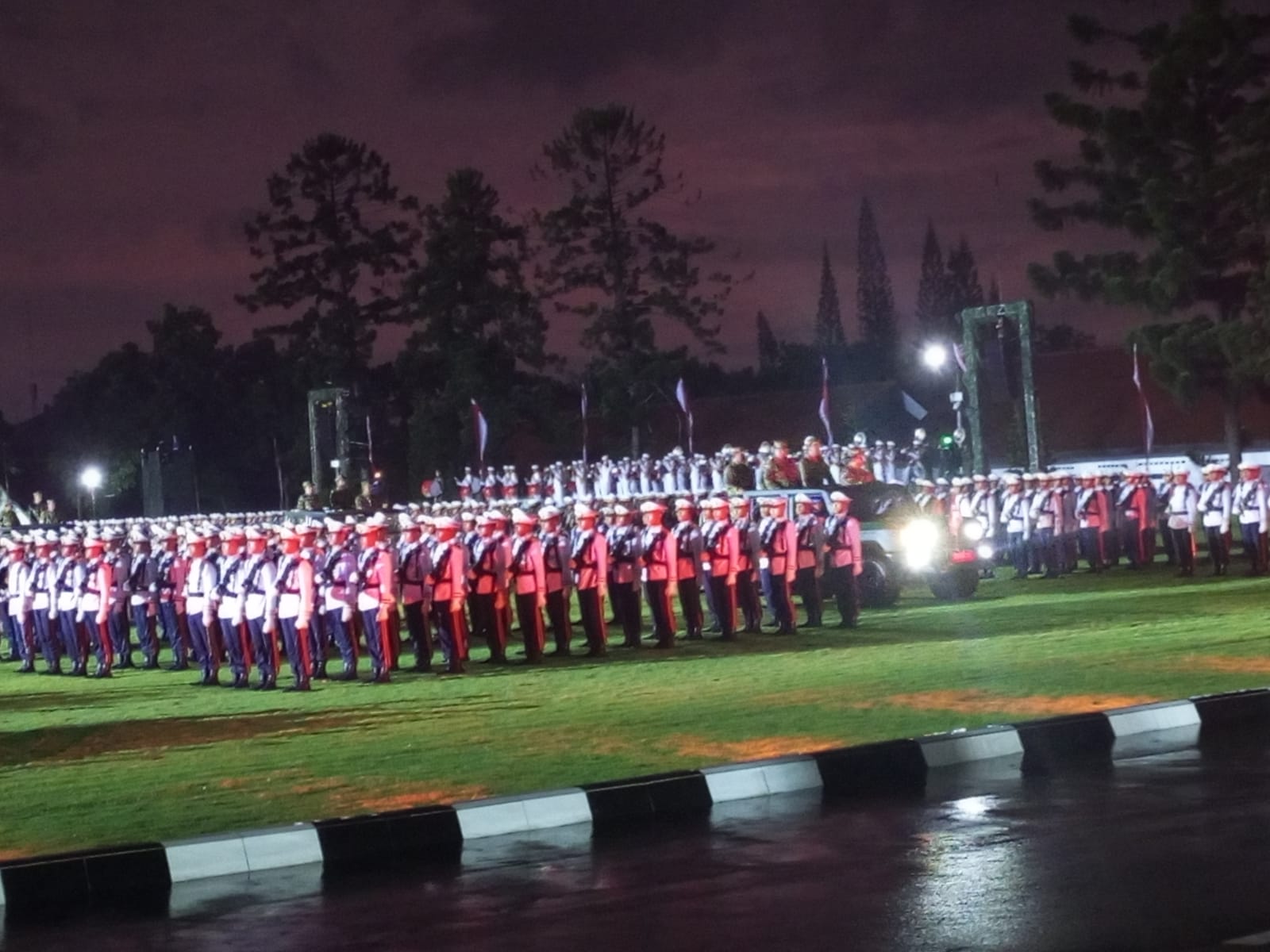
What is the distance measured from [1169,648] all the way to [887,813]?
859 centimetres

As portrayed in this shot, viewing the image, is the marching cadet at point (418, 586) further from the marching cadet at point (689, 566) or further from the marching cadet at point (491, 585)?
the marching cadet at point (689, 566)

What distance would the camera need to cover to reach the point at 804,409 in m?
71.1

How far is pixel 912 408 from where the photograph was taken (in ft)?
231

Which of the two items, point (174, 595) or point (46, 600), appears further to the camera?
point (46, 600)

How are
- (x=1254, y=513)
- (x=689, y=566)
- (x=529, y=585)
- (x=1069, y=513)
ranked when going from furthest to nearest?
(x=1069, y=513), (x=1254, y=513), (x=689, y=566), (x=529, y=585)

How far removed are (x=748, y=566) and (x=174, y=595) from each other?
699cm

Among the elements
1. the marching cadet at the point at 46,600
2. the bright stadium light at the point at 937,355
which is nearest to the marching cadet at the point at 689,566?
the marching cadet at the point at 46,600

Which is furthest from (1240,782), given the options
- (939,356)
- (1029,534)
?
(939,356)

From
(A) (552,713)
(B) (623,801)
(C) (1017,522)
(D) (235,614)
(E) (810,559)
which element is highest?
(C) (1017,522)

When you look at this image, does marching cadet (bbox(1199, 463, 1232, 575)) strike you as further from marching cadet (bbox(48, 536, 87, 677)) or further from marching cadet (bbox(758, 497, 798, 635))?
marching cadet (bbox(48, 536, 87, 677))

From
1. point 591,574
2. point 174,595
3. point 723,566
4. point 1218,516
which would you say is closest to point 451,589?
point 591,574

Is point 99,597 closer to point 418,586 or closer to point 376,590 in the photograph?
point 418,586

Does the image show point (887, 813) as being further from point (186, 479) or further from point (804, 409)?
point (804, 409)

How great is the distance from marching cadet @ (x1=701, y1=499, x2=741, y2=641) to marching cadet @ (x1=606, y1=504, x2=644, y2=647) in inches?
34.0
